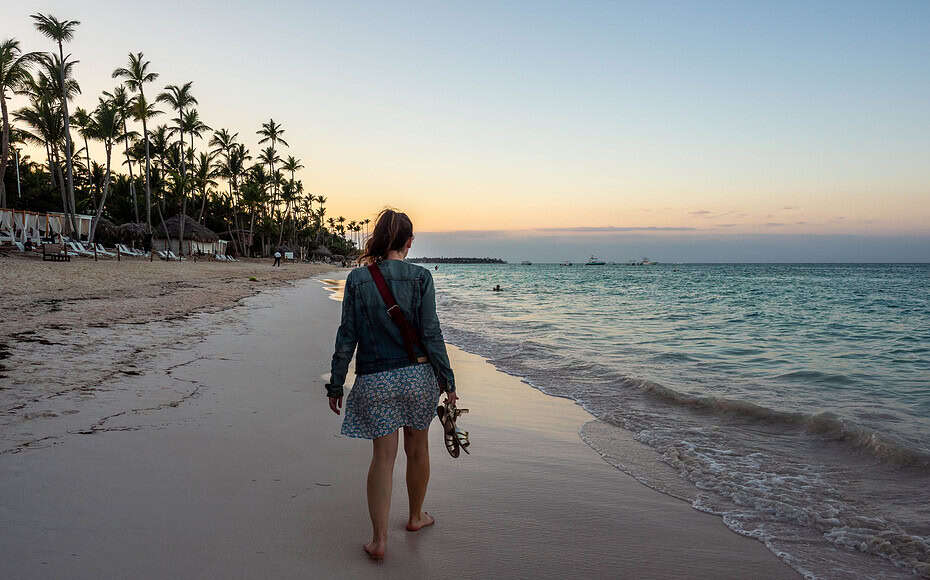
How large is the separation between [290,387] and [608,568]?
165 inches

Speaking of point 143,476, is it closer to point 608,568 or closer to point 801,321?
point 608,568

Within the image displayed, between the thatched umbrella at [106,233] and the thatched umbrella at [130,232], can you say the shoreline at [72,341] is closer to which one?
the thatched umbrella at [106,233]

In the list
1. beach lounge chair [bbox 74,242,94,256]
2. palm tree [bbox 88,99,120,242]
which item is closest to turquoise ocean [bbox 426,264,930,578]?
beach lounge chair [bbox 74,242,94,256]

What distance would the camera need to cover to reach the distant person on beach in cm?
269

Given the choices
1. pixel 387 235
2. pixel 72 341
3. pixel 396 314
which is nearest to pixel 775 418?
pixel 396 314

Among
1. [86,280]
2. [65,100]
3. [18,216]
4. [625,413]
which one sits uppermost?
[65,100]

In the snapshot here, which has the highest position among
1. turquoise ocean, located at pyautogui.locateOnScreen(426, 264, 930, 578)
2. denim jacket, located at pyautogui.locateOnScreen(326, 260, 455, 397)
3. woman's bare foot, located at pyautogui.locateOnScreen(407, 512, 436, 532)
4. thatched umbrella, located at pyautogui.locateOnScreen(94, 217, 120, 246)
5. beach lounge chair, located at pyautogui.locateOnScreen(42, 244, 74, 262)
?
thatched umbrella, located at pyautogui.locateOnScreen(94, 217, 120, 246)

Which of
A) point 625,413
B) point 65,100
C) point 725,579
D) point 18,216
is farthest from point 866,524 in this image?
point 65,100

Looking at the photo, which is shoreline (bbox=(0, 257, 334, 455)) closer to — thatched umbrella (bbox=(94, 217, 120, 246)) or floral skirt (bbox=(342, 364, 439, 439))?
floral skirt (bbox=(342, 364, 439, 439))

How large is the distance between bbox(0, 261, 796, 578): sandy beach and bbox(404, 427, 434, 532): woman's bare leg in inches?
3.6

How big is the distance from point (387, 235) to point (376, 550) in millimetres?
1575

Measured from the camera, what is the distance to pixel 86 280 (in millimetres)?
15828

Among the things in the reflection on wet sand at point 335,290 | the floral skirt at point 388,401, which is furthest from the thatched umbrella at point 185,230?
the floral skirt at point 388,401

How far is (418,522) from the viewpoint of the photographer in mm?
3000
